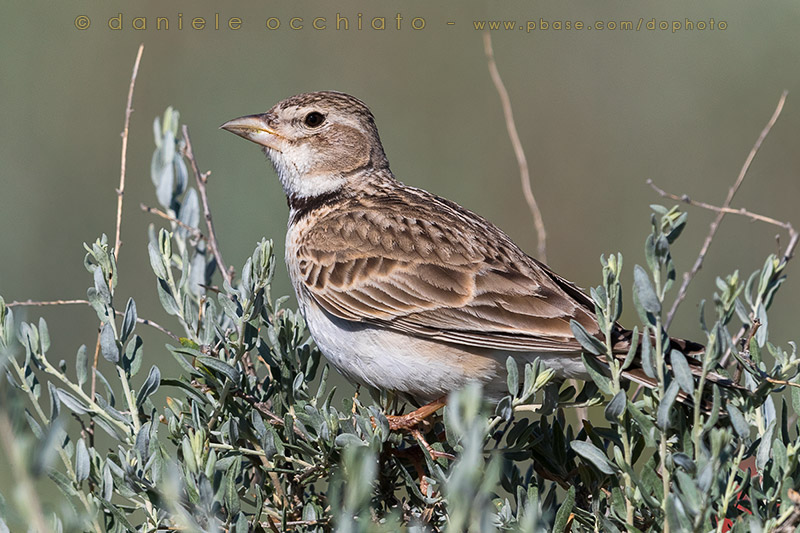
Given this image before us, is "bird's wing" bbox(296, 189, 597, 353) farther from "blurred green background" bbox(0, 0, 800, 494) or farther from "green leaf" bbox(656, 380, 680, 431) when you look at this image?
"blurred green background" bbox(0, 0, 800, 494)

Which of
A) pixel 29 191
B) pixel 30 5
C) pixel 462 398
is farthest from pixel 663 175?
pixel 462 398

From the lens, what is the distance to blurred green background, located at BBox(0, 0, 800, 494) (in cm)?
627

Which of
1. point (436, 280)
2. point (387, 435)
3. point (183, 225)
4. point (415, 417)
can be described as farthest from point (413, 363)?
point (183, 225)

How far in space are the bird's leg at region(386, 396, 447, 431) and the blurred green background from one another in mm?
2549

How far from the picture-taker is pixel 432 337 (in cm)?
368

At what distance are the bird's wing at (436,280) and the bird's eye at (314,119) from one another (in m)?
0.61

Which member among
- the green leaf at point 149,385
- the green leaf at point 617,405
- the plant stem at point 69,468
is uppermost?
the green leaf at point 617,405

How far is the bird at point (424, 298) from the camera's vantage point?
11.5 feet

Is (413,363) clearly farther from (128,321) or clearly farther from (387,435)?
(128,321)

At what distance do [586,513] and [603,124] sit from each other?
531cm

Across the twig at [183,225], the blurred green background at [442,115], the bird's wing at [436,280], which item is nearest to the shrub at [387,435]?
the twig at [183,225]

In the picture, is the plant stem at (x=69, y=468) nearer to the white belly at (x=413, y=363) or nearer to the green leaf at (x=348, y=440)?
the green leaf at (x=348, y=440)

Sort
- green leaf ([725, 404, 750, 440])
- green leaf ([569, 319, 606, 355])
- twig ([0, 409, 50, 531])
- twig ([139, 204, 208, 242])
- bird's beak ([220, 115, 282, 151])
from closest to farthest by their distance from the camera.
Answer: twig ([0, 409, 50, 531]), green leaf ([725, 404, 750, 440]), green leaf ([569, 319, 606, 355]), twig ([139, 204, 208, 242]), bird's beak ([220, 115, 282, 151])

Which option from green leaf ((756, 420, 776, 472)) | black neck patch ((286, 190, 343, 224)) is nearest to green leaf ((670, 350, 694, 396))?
green leaf ((756, 420, 776, 472))
